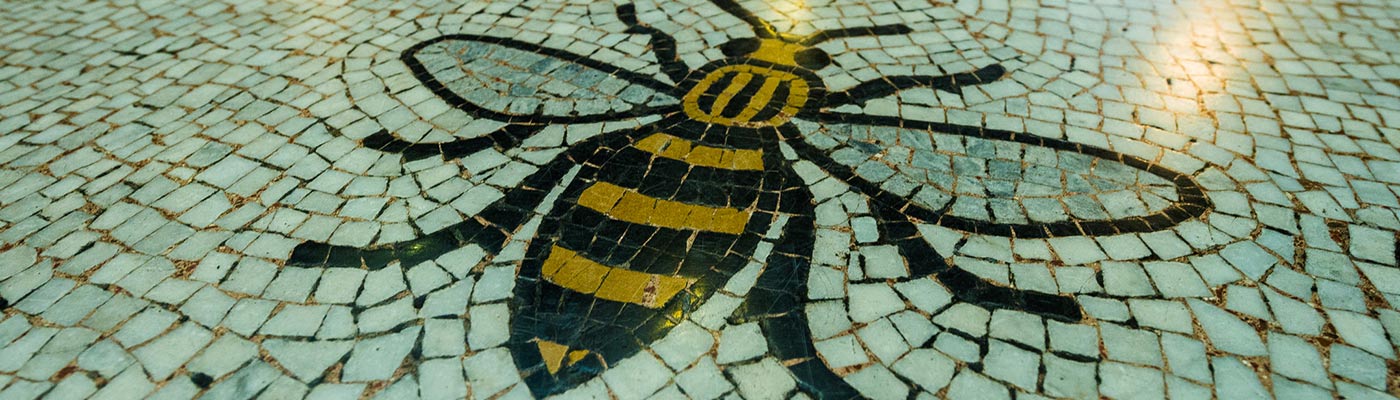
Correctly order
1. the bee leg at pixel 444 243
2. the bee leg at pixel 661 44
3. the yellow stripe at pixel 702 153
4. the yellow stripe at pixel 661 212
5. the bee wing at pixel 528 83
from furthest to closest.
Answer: the bee leg at pixel 661 44 < the bee wing at pixel 528 83 < the yellow stripe at pixel 702 153 < the yellow stripe at pixel 661 212 < the bee leg at pixel 444 243

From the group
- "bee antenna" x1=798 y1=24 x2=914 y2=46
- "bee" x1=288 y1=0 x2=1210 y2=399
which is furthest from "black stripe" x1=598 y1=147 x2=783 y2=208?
"bee antenna" x1=798 y1=24 x2=914 y2=46

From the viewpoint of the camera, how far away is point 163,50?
5.74 metres

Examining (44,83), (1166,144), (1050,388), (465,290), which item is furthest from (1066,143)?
(44,83)

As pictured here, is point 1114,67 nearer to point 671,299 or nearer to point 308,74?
point 671,299

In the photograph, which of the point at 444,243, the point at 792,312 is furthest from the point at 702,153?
the point at 444,243

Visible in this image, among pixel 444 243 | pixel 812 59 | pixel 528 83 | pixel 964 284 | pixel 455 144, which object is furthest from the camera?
pixel 812 59

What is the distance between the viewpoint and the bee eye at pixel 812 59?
206 inches

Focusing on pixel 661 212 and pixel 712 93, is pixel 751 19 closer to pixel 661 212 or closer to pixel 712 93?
pixel 712 93

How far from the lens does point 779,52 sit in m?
5.40

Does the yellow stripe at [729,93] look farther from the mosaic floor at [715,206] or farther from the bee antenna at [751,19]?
the bee antenna at [751,19]

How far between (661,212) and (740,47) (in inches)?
79.1

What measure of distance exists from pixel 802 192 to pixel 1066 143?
5.21 feet

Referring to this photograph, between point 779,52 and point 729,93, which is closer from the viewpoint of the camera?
point 729,93

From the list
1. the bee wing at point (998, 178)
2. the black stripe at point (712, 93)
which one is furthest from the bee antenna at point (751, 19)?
the bee wing at point (998, 178)
